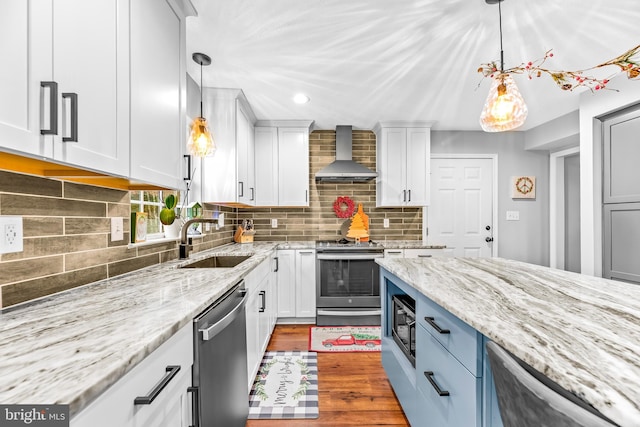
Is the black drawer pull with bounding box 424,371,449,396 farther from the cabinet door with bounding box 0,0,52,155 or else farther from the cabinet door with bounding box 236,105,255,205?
the cabinet door with bounding box 236,105,255,205

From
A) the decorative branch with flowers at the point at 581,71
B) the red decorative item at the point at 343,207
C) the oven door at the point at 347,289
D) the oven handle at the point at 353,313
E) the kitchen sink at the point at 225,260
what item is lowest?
the oven handle at the point at 353,313

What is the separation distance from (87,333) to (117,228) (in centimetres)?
91

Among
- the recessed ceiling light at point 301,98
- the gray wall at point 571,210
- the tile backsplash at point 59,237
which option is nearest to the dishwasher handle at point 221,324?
the tile backsplash at point 59,237

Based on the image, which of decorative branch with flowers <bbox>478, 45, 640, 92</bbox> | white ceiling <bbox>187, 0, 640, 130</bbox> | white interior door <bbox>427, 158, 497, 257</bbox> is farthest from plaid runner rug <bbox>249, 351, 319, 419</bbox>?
white interior door <bbox>427, 158, 497, 257</bbox>

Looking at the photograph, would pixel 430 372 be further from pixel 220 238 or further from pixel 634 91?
pixel 634 91

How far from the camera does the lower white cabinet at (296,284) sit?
3.33 metres

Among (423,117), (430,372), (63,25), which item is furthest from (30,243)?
(423,117)

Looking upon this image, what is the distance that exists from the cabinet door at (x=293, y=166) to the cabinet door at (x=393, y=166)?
0.96 metres

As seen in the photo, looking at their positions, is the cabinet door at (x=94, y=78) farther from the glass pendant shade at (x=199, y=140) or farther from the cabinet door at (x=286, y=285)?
the cabinet door at (x=286, y=285)

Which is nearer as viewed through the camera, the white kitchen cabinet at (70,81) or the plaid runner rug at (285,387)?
the white kitchen cabinet at (70,81)

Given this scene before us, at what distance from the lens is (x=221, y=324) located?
1174mm

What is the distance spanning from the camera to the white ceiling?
168 centimetres

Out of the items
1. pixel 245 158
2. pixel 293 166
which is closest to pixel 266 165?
pixel 293 166

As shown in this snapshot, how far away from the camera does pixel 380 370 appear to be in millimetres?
2354
